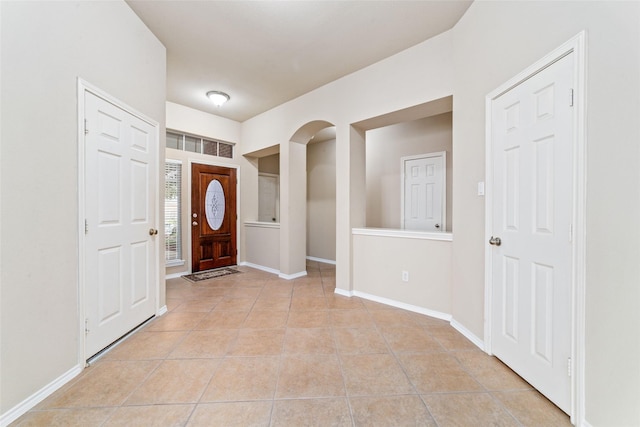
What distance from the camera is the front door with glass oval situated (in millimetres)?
4477

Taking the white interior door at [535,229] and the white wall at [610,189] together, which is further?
the white interior door at [535,229]

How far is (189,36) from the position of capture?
256 centimetres

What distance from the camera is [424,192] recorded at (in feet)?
13.2

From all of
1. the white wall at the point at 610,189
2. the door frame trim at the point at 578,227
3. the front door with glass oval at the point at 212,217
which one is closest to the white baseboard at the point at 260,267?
the front door with glass oval at the point at 212,217

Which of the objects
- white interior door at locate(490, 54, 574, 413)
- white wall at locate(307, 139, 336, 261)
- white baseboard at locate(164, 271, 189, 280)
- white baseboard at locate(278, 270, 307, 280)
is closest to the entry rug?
white baseboard at locate(164, 271, 189, 280)

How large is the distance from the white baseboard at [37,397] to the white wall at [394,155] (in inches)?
160

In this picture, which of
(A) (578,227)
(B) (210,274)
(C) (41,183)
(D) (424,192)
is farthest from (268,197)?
(A) (578,227)

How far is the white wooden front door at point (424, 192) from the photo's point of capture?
384 centimetres

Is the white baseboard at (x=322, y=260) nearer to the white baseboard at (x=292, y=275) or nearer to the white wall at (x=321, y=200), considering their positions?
the white wall at (x=321, y=200)

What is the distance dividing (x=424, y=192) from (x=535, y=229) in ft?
8.34

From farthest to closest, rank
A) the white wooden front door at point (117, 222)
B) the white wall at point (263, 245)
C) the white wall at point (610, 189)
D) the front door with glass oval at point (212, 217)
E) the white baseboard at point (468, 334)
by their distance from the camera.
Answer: the white wall at point (263, 245) < the front door with glass oval at point (212, 217) < the white baseboard at point (468, 334) < the white wooden front door at point (117, 222) < the white wall at point (610, 189)

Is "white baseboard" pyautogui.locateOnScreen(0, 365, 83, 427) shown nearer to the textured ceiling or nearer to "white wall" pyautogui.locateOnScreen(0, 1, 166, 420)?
"white wall" pyautogui.locateOnScreen(0, 1, 166, 420)

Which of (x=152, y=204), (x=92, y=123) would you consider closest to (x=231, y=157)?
(x=152, y=204)

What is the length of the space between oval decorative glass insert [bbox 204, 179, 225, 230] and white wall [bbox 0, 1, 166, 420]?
Answer: 286 cm
